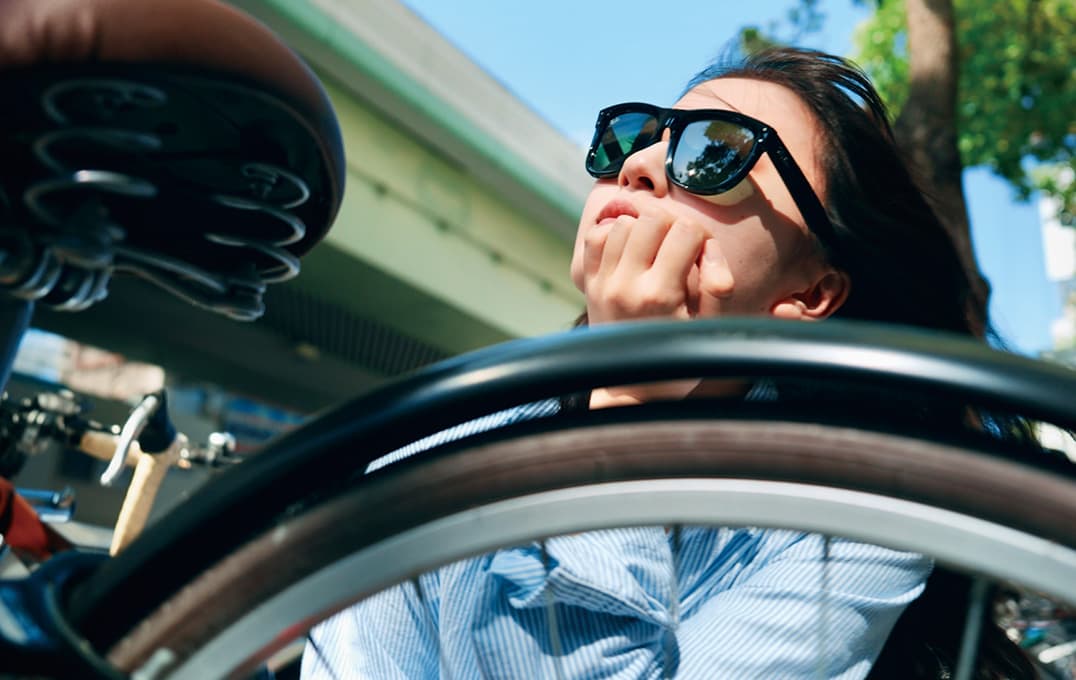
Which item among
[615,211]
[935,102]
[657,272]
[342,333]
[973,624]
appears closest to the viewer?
[973,624]

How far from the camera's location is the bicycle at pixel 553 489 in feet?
1.68

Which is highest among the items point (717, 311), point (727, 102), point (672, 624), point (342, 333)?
point (727, 102)

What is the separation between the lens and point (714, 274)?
3.42ft

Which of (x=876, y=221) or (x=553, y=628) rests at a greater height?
(x=876, y=221)

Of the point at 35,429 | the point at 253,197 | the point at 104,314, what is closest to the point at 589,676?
the point at 253,197

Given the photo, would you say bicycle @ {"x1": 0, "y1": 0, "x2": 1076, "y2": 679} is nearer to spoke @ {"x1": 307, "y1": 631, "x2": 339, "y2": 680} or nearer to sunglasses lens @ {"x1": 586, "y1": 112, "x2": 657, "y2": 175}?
spoke @ {"x1": 307, "y1": 631, "x2": 339, "y2": 680}

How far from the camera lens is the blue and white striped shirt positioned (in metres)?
0.69

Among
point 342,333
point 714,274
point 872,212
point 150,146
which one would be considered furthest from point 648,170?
point 342,333

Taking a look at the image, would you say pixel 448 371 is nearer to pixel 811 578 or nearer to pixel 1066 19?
pixel 811 578

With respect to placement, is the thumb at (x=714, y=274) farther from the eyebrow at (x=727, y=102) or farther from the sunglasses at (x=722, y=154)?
the eyebrow at (x=727, y=102)

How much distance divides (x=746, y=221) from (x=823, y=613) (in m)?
0.50

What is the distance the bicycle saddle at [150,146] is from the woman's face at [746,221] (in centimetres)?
32

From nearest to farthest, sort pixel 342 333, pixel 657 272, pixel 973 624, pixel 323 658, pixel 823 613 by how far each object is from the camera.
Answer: pixel 973 624, pixel 823 613, pixel 323 658, pixel 657 272, pixel 342 333

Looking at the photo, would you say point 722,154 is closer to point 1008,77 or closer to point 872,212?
point 872,212
